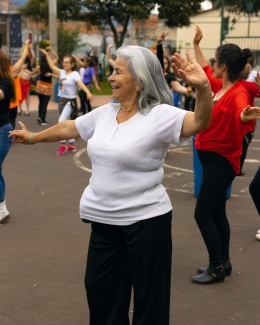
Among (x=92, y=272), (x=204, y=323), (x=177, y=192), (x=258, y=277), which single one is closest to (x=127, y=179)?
(x=92, y=272)

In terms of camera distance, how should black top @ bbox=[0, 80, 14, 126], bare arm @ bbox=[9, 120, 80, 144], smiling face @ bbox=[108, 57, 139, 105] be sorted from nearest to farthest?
smiling face @ bbox=[108, 57, 139, 105]
bare arm @ bbox=[9, 120, 80, 144]
black top @ bbox=[0, 80, 14, 126]

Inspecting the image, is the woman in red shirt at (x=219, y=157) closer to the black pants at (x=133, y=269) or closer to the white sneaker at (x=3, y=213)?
the black pants at (x=133, y=269)

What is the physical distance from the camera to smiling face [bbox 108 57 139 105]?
11.4ft

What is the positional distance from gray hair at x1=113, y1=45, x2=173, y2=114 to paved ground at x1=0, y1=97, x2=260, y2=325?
1.69 meters

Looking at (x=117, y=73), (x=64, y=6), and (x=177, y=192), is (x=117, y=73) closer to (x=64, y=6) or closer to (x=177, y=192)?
(x=177, y=192)

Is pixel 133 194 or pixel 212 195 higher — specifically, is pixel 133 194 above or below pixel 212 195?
above

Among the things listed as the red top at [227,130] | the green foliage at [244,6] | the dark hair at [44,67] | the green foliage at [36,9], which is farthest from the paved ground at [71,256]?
the green foliage at [36,9]

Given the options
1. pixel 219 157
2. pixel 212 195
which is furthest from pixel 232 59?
pixel 212 195

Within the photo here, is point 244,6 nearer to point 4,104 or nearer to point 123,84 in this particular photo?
point 4,104

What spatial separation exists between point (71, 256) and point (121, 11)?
3407cm

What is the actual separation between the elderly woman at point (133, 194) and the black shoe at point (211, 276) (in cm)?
152

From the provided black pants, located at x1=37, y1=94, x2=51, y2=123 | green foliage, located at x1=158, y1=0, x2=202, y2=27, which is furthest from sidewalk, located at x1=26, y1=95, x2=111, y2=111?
green foliage, located at x1=158, y1=0, x2=202, y2=27

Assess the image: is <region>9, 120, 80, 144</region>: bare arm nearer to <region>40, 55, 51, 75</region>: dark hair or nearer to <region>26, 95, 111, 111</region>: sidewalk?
<region>40, 55, 51, 75</region>: dark hair

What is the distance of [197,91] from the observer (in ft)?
10.4
